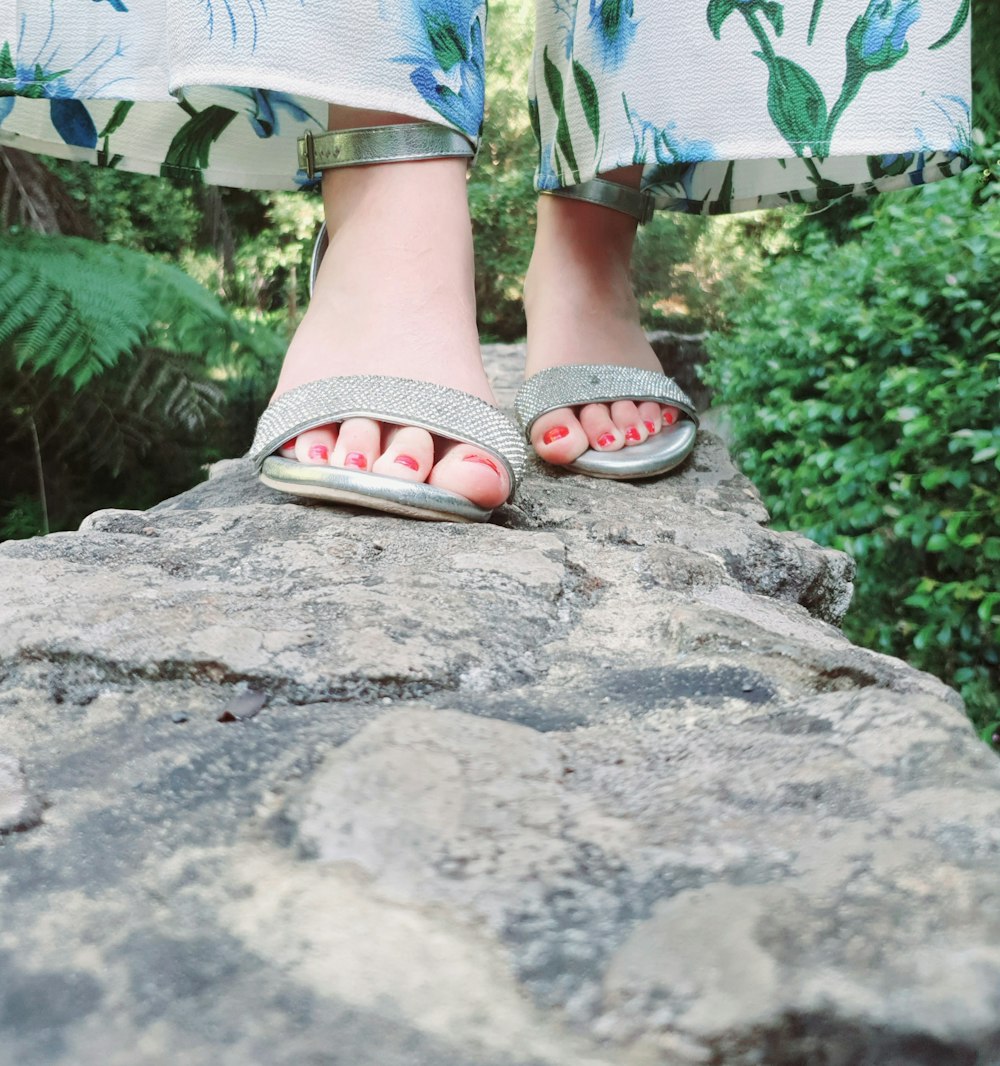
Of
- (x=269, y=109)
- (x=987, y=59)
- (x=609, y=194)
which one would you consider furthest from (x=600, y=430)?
(x=987, y=59)

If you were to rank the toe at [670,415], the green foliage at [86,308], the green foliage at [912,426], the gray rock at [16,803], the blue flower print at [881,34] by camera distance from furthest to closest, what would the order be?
1. the green foliage at [86,308]
2. the green foliage at [912,426]
3. the toe at [670,415]
4. the blue flower print at [881,34]
5. the gray rock at [16,803]

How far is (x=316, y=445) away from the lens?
0.98 m

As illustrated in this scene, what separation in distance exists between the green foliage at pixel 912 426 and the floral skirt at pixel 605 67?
1.76 feet

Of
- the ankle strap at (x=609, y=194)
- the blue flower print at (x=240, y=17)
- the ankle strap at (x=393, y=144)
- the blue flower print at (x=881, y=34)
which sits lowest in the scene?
the ankle strap at (x=609, y=194)

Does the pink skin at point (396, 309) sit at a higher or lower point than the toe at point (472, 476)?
higher

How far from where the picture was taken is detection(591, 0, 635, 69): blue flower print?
3.57ft

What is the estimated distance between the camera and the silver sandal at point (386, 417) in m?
0.93

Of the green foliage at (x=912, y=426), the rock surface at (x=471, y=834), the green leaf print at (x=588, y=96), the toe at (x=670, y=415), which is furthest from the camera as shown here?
the green foliage at (x=912, y=426)

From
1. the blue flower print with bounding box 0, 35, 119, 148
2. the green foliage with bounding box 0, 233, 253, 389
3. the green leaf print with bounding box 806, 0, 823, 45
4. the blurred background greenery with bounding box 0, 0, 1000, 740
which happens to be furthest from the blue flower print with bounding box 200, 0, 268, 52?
the green foliage with bounding box 0, 233, 253, 389

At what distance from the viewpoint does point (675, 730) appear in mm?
531

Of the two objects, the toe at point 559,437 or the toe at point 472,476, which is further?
the toe at point 559,437

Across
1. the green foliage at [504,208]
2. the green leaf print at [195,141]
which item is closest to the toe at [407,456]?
the green leaf print at [195,141]

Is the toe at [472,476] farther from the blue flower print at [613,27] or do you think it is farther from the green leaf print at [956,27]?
the green leaf print at [956,27]

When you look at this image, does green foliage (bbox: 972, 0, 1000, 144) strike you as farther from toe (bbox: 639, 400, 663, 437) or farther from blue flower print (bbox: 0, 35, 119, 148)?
blue flower print (bbox: 0, 35, 119, 148)
